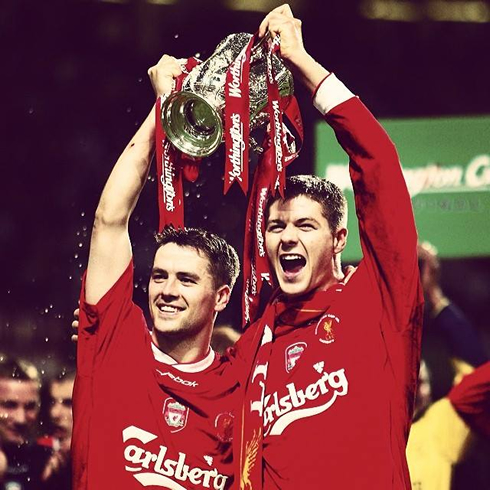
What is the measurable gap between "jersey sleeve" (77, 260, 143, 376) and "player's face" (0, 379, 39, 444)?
1512 millimetres

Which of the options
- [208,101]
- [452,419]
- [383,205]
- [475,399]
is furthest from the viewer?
[452,419]

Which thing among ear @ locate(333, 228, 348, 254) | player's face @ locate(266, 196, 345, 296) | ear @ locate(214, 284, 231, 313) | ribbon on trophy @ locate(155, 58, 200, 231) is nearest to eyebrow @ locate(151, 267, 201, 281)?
ear @ locate(214, 284, 231, 313)

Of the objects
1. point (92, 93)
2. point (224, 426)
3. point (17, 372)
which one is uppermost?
point (92, 93)

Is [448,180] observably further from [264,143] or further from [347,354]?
[347,354]

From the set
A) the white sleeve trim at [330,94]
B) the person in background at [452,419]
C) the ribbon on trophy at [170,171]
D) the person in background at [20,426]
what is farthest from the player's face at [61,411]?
the white sleeve trim at [330,94]

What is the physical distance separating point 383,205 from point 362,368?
409 millimetres

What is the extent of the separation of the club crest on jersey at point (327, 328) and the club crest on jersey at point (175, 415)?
44 centimetres

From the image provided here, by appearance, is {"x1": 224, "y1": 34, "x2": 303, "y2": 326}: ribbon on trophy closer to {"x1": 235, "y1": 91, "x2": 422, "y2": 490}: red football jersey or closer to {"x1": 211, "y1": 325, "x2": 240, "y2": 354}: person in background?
{"x1": 235, "y1": 91, "x2": 422, "y2": 490}: red football jersey

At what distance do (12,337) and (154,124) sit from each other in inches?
121

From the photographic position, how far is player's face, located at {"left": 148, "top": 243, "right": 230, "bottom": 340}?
326 centimetres

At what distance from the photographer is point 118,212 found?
3129mm

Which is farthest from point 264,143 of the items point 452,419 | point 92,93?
point 92,93

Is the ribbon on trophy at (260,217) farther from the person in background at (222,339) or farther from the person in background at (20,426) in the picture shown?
the person in background at (20,426)

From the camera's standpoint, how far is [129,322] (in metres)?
3.19
